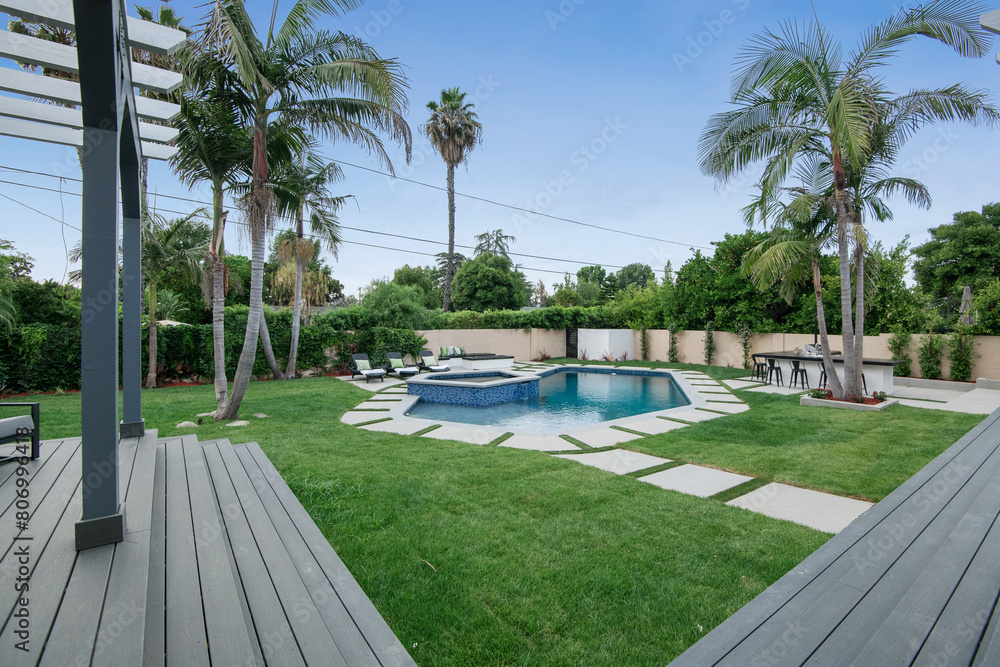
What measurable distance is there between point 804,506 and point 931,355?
11.0 meters

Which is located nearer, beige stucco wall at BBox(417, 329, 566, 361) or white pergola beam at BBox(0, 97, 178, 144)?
white pergola beam at BBox(0, 97, 178, 144)

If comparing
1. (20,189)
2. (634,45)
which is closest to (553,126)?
(634,45)

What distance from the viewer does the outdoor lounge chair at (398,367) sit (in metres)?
12.8

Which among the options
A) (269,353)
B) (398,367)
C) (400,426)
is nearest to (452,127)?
(398,367)

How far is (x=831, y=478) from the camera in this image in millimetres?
4262

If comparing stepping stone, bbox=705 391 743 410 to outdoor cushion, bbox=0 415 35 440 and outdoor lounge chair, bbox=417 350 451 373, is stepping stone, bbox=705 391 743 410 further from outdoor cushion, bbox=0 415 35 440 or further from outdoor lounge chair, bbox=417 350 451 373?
outdoor cushion, bbox=0 415 35 440

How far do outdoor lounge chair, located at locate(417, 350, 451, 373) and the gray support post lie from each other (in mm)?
11834

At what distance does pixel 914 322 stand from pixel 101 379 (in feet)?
51.7

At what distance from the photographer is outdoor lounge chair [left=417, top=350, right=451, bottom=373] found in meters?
14.0

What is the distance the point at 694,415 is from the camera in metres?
7.67

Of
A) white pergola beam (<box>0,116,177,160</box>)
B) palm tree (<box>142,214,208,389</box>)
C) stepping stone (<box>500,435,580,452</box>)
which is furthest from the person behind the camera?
palm tree (<box>142,214,208,389</box>)
